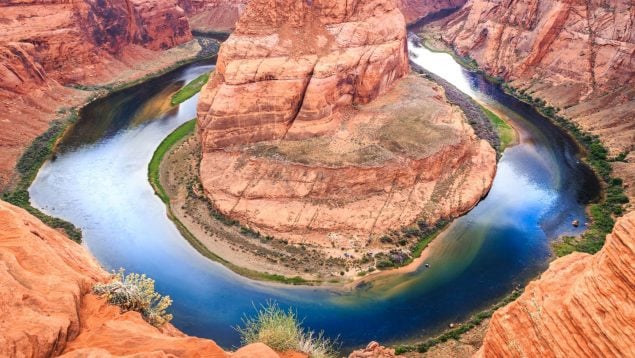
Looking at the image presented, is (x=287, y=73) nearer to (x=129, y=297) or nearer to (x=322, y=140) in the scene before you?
(x=322, y=140)

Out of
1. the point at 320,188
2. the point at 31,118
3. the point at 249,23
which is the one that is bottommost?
the point at 31,118

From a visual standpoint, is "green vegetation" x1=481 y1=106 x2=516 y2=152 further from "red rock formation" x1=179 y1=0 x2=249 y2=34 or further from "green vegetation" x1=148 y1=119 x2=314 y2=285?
"red rock formation" x1=179 y1=0 x2=249 y2=34

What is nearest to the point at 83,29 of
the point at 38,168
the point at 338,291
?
the point at 38,168

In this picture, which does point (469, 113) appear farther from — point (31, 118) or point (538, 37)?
point (31, 118)

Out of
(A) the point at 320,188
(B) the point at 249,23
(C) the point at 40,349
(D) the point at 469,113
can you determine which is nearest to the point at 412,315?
(A) the point at 320,188

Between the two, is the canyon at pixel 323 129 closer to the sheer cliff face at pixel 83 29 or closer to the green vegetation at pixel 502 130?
the sheer cliff face at pixel 83 29

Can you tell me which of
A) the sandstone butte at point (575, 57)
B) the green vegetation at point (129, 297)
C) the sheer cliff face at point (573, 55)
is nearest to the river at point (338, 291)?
the sandstone butte at point (575, 57)
